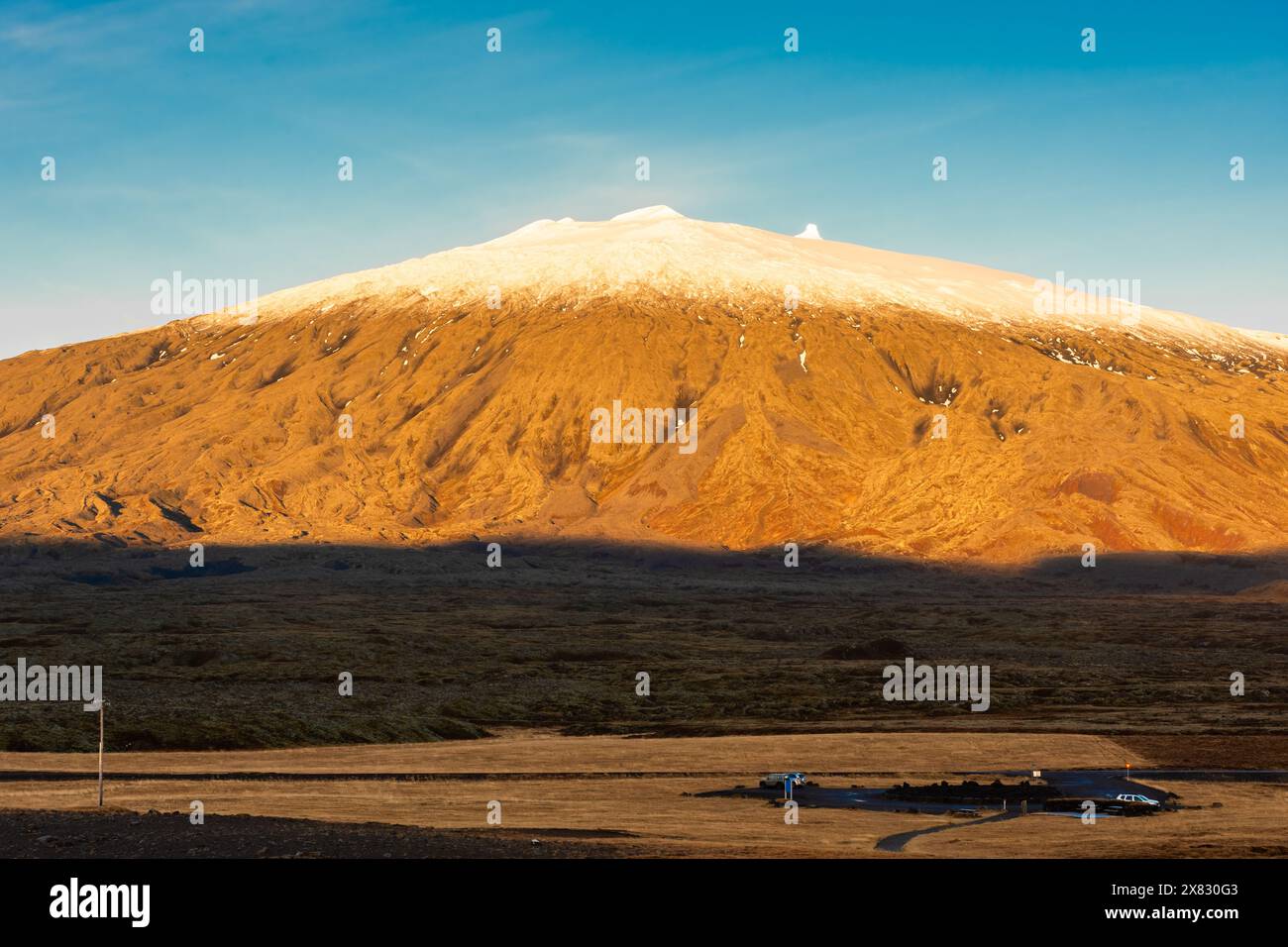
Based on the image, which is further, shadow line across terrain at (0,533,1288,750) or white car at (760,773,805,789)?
shadow line across terrain at (0,533,1288,750)

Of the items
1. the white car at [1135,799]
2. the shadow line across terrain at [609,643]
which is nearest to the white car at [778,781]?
the white car at [1135,799]

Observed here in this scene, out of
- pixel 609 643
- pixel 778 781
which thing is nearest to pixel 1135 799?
pixel 778 781

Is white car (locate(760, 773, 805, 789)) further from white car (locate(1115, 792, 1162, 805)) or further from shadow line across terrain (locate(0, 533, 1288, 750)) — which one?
shadow line across terrain (locate(0, 533, 1288, 750))

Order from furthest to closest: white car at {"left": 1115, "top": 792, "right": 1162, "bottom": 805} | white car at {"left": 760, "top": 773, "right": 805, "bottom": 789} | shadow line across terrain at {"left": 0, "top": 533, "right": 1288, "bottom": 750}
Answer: shadow line across terrain at {"left": 0, "top": 533, "right": 1288, "bottom": 750}
white car at {"left": 760, "top": 773, "right": 805, "bottom": 789}
white car at {"left": 1115, "top": 792, "right": 1162, "bottom": 805}

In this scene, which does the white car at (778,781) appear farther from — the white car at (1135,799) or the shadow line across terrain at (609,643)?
the shadow line across terrain at (609,643)

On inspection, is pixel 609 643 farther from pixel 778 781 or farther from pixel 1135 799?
pixel 1135 799

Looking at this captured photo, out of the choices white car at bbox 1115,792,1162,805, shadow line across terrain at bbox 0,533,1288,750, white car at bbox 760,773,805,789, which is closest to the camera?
white car at bbox 1115,792,1162,805

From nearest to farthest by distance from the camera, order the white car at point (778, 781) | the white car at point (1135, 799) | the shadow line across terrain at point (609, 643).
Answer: the white car at point (1135, 799), the white car at point (778, 781), the shadow line across terrain at point (609, 643)

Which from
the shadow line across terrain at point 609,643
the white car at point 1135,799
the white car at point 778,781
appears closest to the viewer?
the white car at point 1135,799

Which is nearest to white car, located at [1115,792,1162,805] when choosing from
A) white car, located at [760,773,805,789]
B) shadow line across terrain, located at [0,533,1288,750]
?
white car, located at [760,773,805,789]

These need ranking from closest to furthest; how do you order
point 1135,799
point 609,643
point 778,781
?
point 1135,799 < point 778,781 < point 609,643
